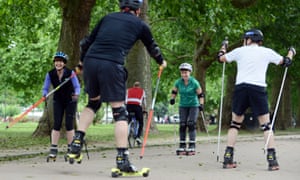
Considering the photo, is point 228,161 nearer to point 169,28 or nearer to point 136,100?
point 136,100

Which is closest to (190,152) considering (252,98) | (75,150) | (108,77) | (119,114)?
(252,98)

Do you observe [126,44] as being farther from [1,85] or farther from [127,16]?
[1,85]

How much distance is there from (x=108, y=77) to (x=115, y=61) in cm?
22

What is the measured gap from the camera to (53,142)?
10.1m

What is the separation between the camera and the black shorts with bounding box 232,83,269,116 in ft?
31.1

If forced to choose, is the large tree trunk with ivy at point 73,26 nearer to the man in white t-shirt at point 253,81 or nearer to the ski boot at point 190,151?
the ski boot at point 190,151

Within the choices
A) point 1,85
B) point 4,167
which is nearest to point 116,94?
point 4,167

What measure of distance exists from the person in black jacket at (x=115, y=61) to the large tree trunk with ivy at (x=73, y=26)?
8719mm

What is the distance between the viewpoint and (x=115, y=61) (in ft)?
25.7

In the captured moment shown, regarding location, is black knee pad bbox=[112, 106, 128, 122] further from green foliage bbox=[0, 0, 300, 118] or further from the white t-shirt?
green foliage bbox=[0, 0, 300, 118]

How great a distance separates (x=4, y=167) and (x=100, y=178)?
192 centimetres

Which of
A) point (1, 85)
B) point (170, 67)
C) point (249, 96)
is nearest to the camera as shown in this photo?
point (249, 96)

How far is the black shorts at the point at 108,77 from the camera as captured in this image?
7.82 m

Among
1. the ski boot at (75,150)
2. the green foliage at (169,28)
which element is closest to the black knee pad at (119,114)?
the ski boot at (75,150)
